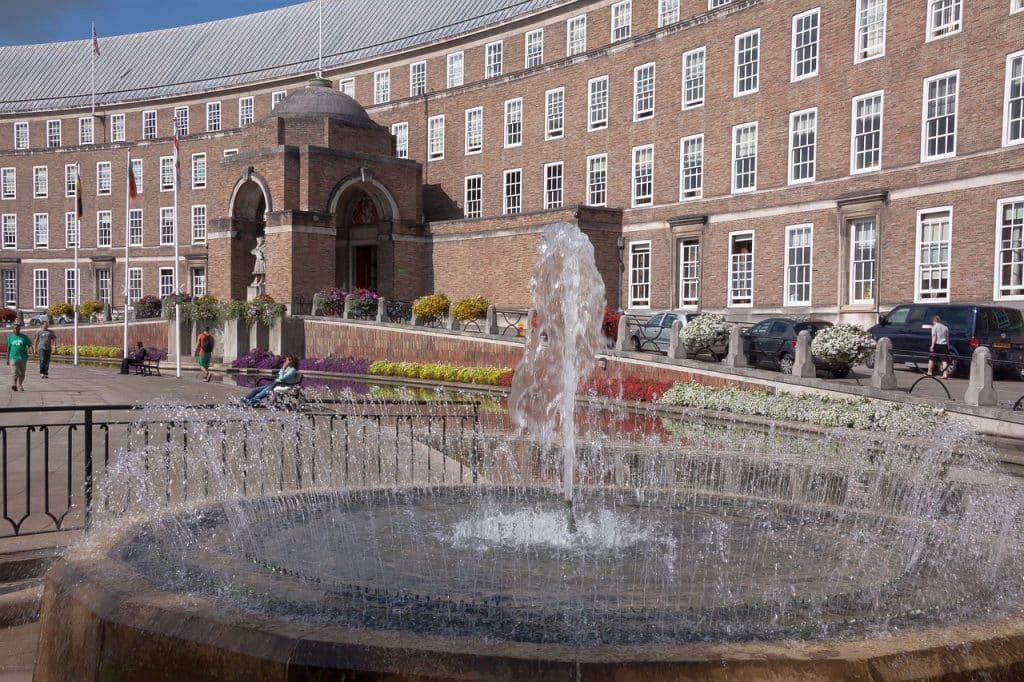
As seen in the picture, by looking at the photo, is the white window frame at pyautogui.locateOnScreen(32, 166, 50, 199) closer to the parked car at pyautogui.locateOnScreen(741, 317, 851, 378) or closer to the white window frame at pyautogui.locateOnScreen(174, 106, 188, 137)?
the white window frame at pyautogui.locateOnScreen(174, 106, 188, 137)

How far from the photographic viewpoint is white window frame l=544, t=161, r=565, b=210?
42.2m

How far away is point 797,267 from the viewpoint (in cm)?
3102

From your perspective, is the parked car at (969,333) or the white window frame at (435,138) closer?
the parked car at (969,333)

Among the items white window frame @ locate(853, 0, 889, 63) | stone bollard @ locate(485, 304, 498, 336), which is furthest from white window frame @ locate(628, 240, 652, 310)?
white window frame @ locate(853, 0, 889, 63)

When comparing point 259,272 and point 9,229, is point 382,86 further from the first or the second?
point 9,229

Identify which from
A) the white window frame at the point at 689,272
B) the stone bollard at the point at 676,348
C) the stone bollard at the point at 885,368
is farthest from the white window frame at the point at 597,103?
the stone bollard at the point at 885,368

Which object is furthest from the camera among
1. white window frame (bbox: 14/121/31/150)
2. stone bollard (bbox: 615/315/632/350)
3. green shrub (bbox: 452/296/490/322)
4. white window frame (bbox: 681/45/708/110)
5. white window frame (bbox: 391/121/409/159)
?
white window frame (bbox: 14/121/31/150)

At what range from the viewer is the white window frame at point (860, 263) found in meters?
28.1

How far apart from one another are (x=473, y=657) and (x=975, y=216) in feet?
85.4

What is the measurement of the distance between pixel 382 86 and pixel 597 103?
1973 cm

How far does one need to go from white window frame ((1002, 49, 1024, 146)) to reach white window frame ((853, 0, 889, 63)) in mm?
4562

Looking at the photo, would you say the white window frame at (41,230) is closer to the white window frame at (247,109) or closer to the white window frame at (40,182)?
the white window frame at (40,182)

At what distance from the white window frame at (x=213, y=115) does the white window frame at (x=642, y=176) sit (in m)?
35.6

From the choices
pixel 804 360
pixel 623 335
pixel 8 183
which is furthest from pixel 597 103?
pixel 8 183
